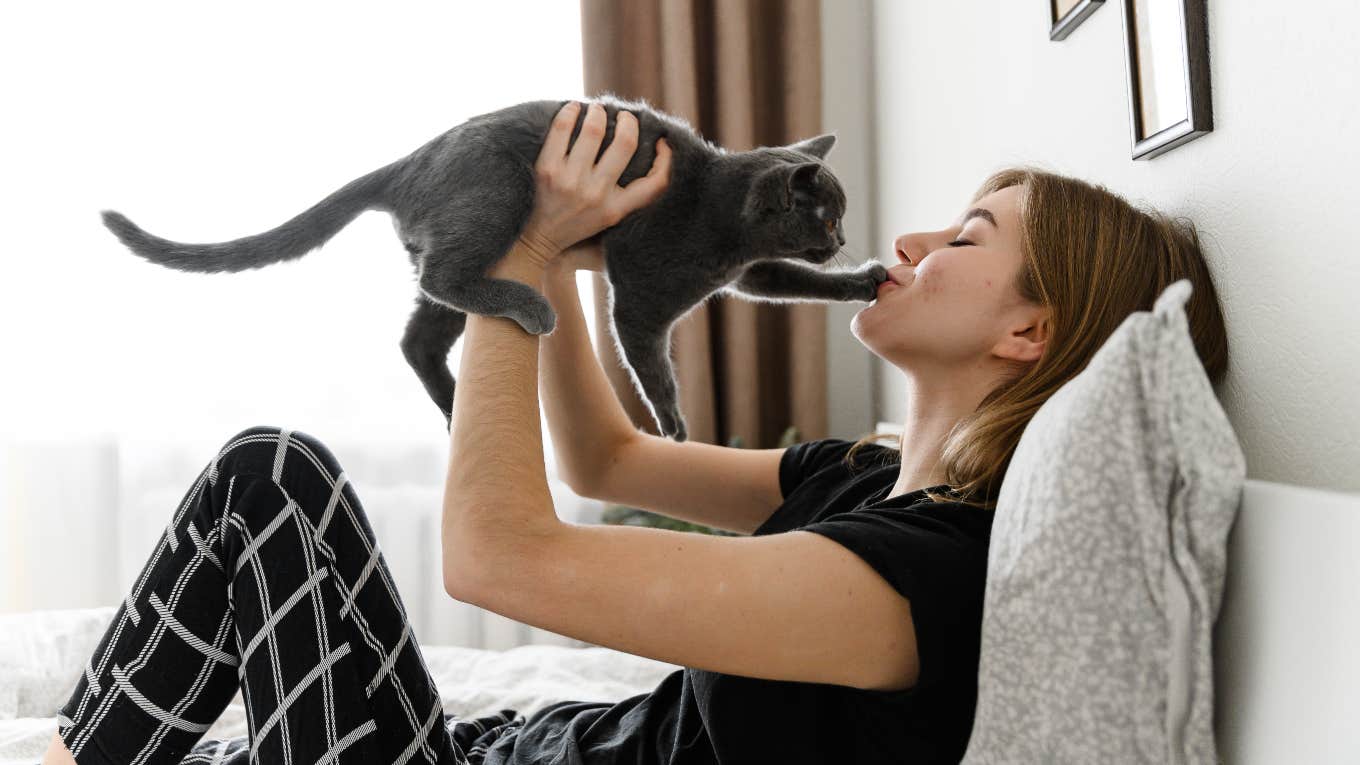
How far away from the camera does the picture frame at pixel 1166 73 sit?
35.5 inches

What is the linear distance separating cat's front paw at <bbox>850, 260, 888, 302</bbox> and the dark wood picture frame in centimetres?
38

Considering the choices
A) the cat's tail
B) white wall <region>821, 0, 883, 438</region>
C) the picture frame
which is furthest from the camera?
white wall <region>821, 0, 883, 438</region>

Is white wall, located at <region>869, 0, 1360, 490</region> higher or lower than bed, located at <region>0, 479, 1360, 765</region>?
higher

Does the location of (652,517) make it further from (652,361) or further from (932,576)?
(932,576)

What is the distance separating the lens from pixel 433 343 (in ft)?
4.17

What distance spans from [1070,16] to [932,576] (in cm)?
81

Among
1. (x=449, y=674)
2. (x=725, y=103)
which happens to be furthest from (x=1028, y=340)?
(x=725, y=103)

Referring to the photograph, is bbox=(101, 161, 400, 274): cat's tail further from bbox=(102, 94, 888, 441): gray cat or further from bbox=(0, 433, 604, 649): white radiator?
bbox=(0, 433, 604, 649): white radiator

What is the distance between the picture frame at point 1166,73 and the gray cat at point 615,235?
332 millimetres

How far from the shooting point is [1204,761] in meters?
0.67

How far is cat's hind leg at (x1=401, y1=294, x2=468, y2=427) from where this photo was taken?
4.13 ft

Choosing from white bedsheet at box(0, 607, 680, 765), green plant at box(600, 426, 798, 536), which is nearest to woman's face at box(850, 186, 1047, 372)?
white bedsheet at box(0, 607, 680, 765)

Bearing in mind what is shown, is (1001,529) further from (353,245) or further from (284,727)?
(353,245)

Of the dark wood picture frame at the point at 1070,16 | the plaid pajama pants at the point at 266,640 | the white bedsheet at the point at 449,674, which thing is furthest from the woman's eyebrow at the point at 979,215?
the white bedsheet at the point at 449,674
